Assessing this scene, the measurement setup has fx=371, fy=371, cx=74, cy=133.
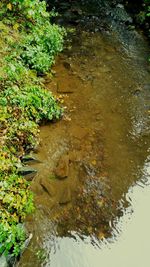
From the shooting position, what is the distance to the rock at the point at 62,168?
25.5ft

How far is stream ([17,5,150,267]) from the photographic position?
6562 mm

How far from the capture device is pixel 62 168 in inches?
312

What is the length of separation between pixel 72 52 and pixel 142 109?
11.2 feet

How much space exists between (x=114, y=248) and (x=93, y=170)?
192 cm

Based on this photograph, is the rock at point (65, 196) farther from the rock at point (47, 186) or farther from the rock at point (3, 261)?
the rock at point (3, 261)

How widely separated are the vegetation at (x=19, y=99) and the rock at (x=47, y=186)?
492mm

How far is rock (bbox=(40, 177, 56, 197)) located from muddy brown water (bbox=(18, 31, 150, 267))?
2cm

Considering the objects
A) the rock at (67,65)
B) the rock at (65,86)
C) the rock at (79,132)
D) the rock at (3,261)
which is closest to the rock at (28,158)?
the rock at (79,132)

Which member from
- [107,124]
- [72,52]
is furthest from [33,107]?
[72,52]

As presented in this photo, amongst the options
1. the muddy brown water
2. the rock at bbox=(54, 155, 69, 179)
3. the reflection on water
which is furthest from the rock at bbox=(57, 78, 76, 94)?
the reflection on water

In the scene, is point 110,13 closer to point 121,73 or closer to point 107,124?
point 121,73

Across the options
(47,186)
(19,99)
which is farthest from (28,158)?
(19,99)

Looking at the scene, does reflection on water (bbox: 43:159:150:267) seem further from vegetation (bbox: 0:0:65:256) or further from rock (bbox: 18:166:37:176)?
rock (bbox: 18:166:37:176)

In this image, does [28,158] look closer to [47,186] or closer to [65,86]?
[47,186]
